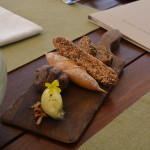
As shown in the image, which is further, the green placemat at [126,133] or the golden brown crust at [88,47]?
the golden brown crust at [88,47]

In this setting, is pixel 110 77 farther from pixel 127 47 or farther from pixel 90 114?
pixel 127 47

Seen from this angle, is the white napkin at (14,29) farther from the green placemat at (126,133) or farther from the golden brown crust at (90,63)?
the green placemat at (126,133)

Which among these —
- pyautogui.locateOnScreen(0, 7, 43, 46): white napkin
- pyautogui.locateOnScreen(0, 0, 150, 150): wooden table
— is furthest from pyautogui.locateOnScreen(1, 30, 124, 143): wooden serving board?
pyautogui.locateOnScreen(0, 7, 43, 46): white napkin

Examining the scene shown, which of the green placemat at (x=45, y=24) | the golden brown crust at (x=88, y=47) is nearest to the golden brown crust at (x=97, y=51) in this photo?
the golden brown crust at (x=88, y=47)

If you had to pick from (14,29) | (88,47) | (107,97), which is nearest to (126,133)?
(107,97)

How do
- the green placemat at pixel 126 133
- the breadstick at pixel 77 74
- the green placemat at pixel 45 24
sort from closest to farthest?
the green placemat at pixel 126 133, the breadstick at pixel 77 74, the green placemat at pixel 45 24

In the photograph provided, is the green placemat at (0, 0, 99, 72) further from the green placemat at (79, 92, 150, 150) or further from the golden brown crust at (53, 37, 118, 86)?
the green placemat at (79, 92, 150, 150)

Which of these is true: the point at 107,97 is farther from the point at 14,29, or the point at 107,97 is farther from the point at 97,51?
the point at 14,29
